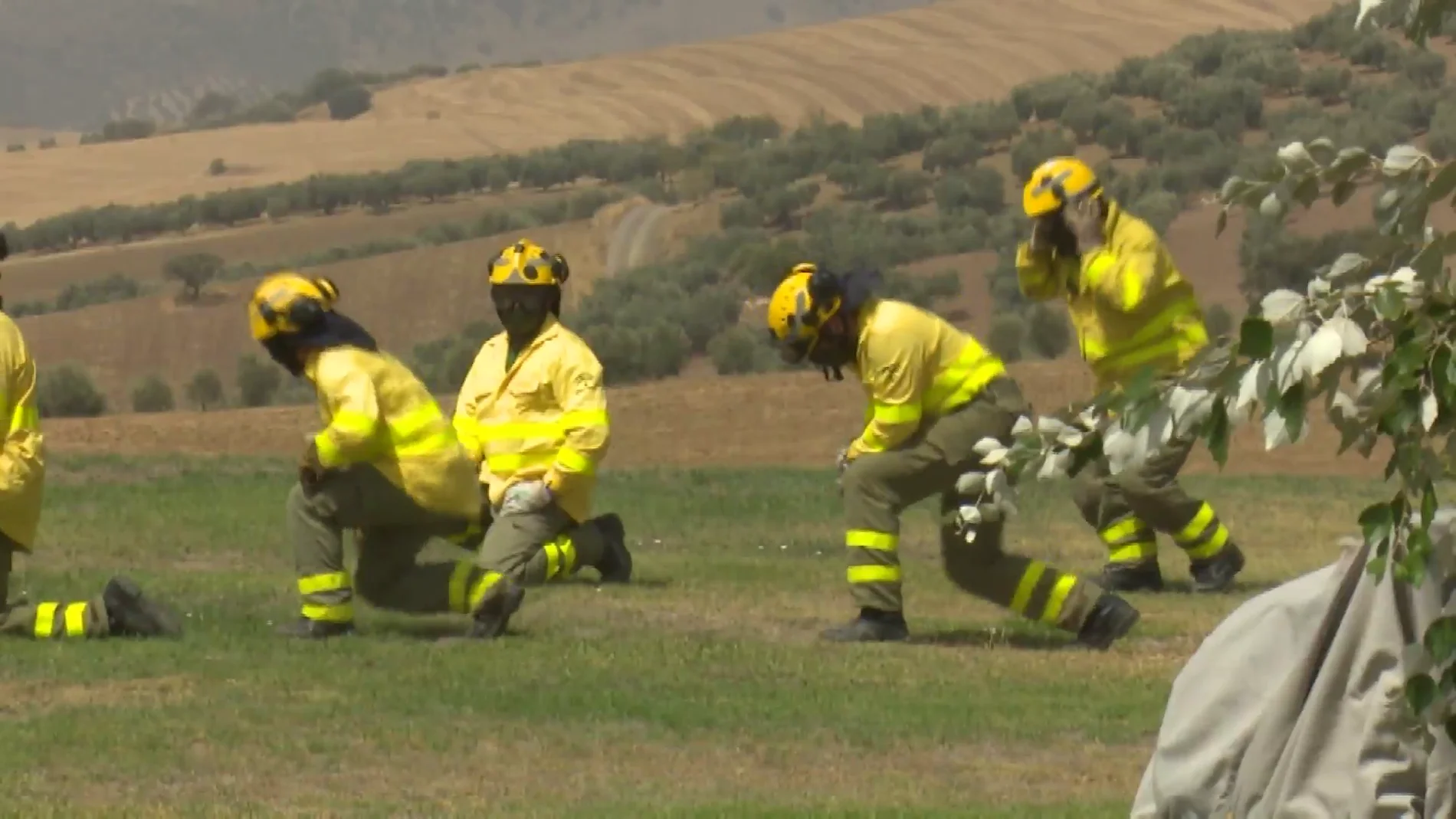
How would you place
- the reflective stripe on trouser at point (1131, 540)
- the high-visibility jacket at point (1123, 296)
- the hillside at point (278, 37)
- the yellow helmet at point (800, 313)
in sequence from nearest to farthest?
the yellow helmet at point (800, 313), the high-visibility jacket at point (1123, 296), the reflective stripe on trouser at point (1131, 540), the hillside at point (278, 37)

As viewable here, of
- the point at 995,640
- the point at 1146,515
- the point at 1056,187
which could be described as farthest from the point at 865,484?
the point at 1146,515

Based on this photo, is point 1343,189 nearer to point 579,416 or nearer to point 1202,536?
point 579,416

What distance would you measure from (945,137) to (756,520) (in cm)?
4037

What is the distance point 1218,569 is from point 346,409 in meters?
4.88

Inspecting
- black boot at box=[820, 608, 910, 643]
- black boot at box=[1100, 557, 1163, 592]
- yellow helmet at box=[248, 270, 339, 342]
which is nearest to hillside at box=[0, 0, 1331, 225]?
black boot at box=[1100, 557, 1163, 592]

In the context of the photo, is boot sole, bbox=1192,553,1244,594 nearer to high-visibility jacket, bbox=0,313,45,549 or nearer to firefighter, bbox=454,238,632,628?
firefighter, bbox=454,238,632,628

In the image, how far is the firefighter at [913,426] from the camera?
39.2 feet

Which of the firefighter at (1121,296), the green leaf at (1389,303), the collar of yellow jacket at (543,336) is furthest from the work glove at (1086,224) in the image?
the green leaf at (1389,303)

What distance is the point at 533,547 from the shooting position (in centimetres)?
1408

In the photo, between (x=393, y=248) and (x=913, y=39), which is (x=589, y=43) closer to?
(x=913, y=39)

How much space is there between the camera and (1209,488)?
812 inches

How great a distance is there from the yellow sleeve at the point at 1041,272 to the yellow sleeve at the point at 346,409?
3.68m

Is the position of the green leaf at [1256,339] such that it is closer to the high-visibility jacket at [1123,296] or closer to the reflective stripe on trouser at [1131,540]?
the high-visibility jacket at [1123,296]

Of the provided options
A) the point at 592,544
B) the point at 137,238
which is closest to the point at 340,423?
the point at 592,544
